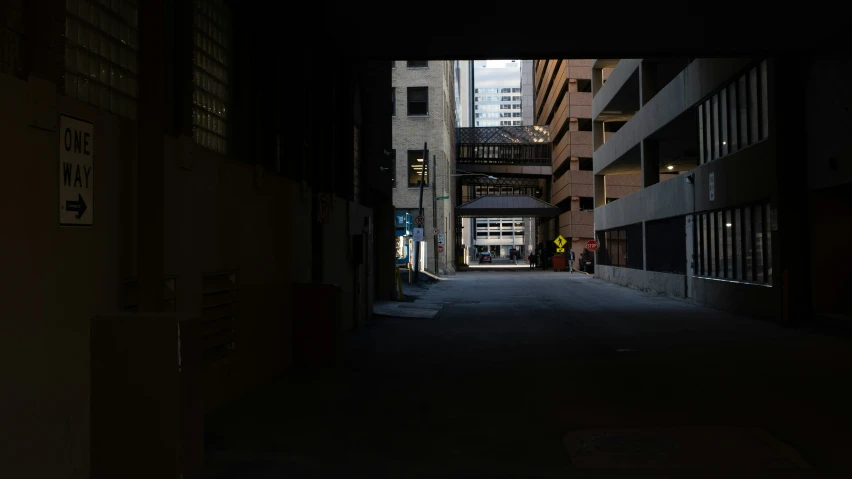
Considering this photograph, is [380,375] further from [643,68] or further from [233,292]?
[643,68]

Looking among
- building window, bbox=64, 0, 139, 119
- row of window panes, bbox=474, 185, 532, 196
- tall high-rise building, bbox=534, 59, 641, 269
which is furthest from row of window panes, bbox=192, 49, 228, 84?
row of window panes, bbox=474, 185, 532, 196

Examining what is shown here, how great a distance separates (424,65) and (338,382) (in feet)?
148

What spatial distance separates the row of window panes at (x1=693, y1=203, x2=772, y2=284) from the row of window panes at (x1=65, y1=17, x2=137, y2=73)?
55.9 ft

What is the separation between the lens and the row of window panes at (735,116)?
19.9 metres

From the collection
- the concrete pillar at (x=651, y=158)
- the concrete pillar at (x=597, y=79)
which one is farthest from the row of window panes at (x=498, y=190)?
the concrete pillar at (x=651, y=158)

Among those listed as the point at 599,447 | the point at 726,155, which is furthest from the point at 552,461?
the point at 726,155

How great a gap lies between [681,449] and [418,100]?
48.1m

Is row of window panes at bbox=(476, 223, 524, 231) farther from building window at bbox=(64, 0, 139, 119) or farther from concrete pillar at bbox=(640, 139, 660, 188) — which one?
building window at bbox=(64, 0, 139, 119)

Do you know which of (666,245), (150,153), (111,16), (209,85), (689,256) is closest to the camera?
(150,153)

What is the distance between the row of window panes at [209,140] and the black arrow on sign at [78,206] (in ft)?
9.46

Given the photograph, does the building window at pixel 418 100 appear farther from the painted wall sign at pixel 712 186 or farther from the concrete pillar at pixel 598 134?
the painted wall sign at pixel 712 186

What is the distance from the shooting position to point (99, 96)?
6.26 metres

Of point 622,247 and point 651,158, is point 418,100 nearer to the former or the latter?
point 622,247

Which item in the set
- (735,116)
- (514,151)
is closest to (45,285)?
(735,116)
